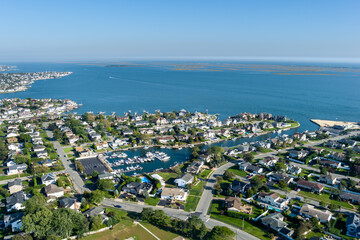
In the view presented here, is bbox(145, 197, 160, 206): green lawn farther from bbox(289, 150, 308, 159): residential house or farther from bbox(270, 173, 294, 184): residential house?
bbox(289, 150, 308, 159): residential house

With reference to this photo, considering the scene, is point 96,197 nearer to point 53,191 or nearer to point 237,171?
point 53,191

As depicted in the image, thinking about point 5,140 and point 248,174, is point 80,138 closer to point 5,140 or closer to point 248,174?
point 5,140

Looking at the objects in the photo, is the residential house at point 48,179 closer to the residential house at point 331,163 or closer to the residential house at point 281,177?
the residential house at point 281,177

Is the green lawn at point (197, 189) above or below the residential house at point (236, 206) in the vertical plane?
below

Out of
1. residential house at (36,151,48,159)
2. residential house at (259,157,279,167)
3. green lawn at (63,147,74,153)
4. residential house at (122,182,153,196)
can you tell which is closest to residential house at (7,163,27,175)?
residential house at (36,151,48,159)

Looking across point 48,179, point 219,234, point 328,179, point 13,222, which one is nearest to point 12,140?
point 48,179

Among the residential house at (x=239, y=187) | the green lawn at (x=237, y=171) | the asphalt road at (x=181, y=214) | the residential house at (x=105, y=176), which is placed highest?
the residential house at (x=239, y=187)

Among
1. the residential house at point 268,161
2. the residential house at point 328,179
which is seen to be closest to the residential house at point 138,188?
the residential house at point 268,161
